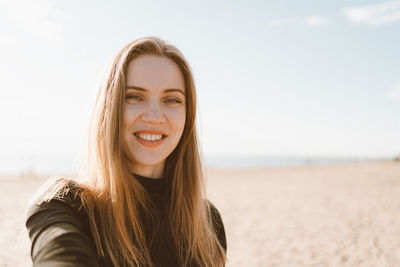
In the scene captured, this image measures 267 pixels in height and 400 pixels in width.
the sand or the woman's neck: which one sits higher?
the woman's neck

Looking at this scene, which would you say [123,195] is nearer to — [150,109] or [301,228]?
[150,109]

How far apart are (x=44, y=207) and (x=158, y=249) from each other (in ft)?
2.50

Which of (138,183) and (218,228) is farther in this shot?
(218,228)

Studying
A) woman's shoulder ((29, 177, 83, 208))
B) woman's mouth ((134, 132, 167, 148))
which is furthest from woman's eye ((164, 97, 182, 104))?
woman's shoulder ((29, 177, 83, 208))

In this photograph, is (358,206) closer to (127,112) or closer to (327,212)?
(327,212)

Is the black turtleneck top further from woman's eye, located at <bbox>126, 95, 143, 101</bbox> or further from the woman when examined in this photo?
woman's eye, located at <bbox>126, 95, 143, 101</bbox>

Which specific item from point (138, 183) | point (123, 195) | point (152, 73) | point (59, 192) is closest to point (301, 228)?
point (138, 183)

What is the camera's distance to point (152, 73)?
6.16 ft

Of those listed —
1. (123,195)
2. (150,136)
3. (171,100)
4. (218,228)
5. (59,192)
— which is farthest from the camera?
(218,228)

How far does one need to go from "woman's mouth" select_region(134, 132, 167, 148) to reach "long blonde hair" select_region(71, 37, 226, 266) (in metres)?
0.12

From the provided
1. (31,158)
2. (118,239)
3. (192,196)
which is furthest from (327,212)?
(31,158)

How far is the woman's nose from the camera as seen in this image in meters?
1.86

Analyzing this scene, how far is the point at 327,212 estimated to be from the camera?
10812 mm

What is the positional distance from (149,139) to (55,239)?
0.83 metres
